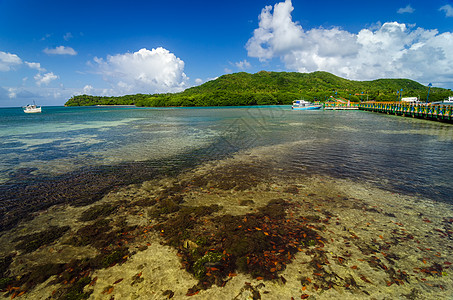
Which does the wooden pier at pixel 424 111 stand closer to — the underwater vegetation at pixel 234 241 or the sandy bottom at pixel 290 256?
the sandy bottom at pixel 290 256

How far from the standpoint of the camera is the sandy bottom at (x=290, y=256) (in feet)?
14.5

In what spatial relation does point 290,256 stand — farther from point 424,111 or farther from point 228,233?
point 424,111

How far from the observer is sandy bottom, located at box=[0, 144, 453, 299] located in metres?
4.42

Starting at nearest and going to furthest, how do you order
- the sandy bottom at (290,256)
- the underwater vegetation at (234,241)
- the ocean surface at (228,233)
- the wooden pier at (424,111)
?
1. the sandy bottom at (290,256)
2. the ocean surface at (228,233)
3. the underwater vegetation at (234,241)
4. the wooden pier at (424,111)

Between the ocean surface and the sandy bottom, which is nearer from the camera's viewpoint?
the sandy bottom

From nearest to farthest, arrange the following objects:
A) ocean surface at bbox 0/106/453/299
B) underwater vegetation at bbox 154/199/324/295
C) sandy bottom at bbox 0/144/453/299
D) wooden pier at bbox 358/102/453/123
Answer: sandy bottom at bbox 0/144/453/299, ocean surface at bbox 0/106/453/299, underwater vegetation at bbox 154/199/324/295, wooden pier at bbox 358/102/453/123

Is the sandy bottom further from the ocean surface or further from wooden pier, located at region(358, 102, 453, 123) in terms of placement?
wooden pier, located at region(358, 102, 453, 123)

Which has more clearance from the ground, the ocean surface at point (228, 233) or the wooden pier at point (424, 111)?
the wooden pier at point (424, 111)

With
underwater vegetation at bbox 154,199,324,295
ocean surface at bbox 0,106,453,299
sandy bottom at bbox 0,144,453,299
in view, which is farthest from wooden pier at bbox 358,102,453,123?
underwater vegetation at bbox 154,199,324,295

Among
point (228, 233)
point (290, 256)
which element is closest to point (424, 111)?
point (290, 256)

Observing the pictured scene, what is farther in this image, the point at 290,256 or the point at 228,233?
the point at 228,233

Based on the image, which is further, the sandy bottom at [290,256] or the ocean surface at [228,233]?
the ocean surface at [228,233]

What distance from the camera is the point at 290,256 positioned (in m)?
5.34

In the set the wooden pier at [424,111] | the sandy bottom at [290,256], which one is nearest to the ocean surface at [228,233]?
the sandy bottom at [290,256]
